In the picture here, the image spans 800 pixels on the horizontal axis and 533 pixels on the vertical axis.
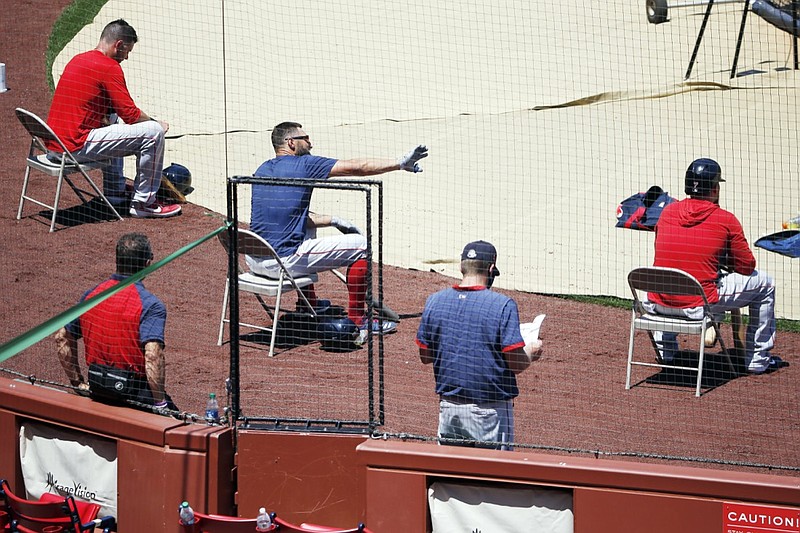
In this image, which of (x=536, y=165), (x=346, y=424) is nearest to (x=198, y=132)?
(x=536, y=165)

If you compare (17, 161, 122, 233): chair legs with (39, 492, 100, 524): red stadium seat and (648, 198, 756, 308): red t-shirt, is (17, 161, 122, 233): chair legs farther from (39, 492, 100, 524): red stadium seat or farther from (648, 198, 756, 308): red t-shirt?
(648, 198, 756, 308): red t-shirt

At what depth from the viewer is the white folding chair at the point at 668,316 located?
23.4 ft

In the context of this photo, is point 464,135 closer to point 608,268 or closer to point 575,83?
point 575,83

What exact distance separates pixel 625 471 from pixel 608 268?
427 cm

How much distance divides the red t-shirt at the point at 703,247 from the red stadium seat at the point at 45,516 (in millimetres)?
3938

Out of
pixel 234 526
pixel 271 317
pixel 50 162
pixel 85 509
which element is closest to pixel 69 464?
pixel 85 509

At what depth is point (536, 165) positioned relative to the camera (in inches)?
445

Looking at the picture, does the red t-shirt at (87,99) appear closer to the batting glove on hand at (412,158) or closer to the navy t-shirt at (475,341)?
the batting glove on hand at (412,158)

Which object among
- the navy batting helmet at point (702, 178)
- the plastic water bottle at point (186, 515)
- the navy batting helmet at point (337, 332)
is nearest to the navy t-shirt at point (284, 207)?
the navy batting helmet at point (337, 332)

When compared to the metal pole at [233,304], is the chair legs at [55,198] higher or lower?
higher

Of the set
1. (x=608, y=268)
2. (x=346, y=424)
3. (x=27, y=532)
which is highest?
(x=608, y=268)

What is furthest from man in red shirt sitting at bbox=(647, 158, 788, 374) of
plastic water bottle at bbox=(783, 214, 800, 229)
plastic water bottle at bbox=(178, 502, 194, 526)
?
plastic water bottle at bbox=(178, 502, 194, 526)

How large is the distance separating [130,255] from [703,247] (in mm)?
3675

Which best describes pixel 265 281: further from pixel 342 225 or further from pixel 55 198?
pixel 55 198
